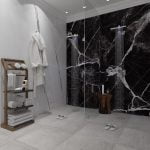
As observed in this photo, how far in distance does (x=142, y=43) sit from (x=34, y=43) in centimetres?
232

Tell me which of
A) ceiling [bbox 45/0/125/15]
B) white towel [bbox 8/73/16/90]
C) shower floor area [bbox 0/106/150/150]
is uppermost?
ceiling [bbox 45/0/125/15]

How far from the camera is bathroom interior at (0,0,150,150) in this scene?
7.13ft

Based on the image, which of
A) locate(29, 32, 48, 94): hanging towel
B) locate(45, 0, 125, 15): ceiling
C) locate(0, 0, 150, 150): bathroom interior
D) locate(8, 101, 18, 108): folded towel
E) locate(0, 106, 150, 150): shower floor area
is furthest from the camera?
locate(45, 0, 125, 15): ceiling

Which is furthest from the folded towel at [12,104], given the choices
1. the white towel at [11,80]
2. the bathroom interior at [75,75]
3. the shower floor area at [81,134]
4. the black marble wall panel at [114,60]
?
the black marble wall panel at [114,60]

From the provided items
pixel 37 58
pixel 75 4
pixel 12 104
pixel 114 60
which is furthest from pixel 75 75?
pixel 12 104

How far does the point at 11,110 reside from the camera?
2488 mm

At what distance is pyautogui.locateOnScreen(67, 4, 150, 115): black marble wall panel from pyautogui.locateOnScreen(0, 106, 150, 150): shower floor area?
1.77ft

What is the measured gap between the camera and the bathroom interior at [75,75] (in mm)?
2172

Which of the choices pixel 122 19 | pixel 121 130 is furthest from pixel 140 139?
pixel 122 19

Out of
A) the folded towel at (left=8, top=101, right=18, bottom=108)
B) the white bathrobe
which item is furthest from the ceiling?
the folded towel at (left=8, top=101, right=18, bottom=108)

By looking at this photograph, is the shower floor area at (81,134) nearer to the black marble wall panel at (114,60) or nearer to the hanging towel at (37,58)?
the black marble wall panel at (114,60)

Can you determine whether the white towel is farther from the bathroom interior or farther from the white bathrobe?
the white bathrobe

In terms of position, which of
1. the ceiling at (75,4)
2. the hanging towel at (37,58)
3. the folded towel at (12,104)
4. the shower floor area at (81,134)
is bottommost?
the shower floor area at (81,134)

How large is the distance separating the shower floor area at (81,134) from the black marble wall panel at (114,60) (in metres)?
0.54
